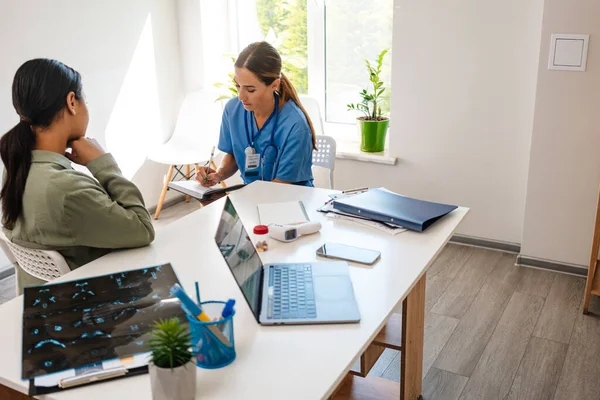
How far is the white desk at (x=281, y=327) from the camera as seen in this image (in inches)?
47.4

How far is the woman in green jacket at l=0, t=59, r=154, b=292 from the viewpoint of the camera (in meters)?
1.70

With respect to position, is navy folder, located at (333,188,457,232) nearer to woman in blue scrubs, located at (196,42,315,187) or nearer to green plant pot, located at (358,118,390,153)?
woman in blue scrubs, located at (196,42,315,187)

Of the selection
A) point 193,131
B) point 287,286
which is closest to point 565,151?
point 287,286

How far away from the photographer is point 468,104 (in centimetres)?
341

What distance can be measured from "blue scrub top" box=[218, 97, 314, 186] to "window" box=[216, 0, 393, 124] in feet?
4.88

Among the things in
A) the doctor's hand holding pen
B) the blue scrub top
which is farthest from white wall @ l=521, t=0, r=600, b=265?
the doctor's hand holding pen

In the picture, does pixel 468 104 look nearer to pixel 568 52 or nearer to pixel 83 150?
pixel 568 52

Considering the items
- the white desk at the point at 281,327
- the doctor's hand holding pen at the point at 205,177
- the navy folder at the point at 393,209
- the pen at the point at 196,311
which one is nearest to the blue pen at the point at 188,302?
the pen at the point at 196,311

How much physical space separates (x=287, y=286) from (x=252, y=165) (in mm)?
1113

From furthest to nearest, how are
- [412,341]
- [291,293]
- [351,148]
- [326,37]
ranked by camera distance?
[326,37]
[351,148]
[412,341]
[291,293]

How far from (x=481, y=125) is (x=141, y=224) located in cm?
222

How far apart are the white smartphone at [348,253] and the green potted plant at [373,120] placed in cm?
201

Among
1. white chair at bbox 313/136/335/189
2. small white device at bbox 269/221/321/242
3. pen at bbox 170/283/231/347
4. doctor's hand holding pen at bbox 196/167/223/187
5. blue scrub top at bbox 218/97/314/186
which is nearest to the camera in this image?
pen at bbox 170/283/231/347

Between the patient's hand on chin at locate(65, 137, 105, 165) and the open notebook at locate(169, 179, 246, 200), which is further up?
the patient's hand on chin at locate(65, 137, 105, 165)
